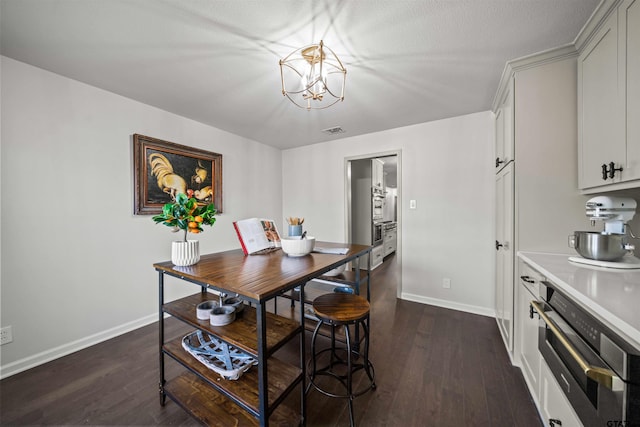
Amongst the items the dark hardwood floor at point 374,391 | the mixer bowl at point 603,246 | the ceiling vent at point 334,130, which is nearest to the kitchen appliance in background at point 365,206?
the ceiling vent at point 334,130

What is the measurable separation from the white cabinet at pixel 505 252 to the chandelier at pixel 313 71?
5.10ft

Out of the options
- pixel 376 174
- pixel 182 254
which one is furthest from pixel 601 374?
pixel 376 174

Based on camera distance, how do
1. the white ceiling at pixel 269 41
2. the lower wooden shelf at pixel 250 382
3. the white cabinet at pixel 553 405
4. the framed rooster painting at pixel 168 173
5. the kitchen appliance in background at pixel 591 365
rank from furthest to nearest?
the framed rooster painting at pixel 168 173 → the white ceiling at pixel 269 41 → the lower wooden shelf at pixel 250 382 → the white cabinet at pixel 553 405 → the kitchen appliance in background at pixel 591 365

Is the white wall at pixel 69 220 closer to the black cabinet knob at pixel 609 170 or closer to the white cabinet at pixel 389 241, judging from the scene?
the black cabinet knob at pixel 609 170

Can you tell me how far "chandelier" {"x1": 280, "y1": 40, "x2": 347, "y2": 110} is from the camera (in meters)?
1.52

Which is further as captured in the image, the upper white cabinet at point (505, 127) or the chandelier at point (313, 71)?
the upper white cabinet at point (505, 127)

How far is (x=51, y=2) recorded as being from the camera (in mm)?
1225

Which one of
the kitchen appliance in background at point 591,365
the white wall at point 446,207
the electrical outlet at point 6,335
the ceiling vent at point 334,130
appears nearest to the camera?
the kitchen appliance in background at point 591,365

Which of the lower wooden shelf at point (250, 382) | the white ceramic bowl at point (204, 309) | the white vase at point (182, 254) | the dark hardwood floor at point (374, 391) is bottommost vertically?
the dark hardwood floor at point (374, 391)

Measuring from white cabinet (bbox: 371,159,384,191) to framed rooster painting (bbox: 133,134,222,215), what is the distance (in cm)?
285

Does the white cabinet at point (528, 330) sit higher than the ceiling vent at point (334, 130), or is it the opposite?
the ceiling vent at point (334, 130)

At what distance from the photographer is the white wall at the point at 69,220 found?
170 centimetres

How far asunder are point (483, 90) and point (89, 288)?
4.16m

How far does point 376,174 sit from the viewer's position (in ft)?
15.4
